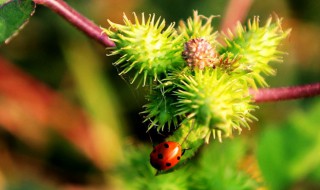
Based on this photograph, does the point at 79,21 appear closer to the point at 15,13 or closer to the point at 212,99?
the point at 15,13

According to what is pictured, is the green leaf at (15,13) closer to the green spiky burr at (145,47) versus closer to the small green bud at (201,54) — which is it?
the green spiky burr at (145,47)

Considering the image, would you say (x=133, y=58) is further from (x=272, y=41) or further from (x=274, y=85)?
(x=274, y=85)

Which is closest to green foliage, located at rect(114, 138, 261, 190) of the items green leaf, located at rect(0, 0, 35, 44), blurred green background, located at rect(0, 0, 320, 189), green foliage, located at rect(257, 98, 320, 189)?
green foliage, located at rect(257, 98, 320, 189)

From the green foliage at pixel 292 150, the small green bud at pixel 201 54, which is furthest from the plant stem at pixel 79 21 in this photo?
the green foliage at pixel 292 150

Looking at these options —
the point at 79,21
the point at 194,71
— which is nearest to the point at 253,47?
the point at 194,71

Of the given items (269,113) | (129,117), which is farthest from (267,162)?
(129,117)

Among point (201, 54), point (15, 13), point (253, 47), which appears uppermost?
point (15, 13)
